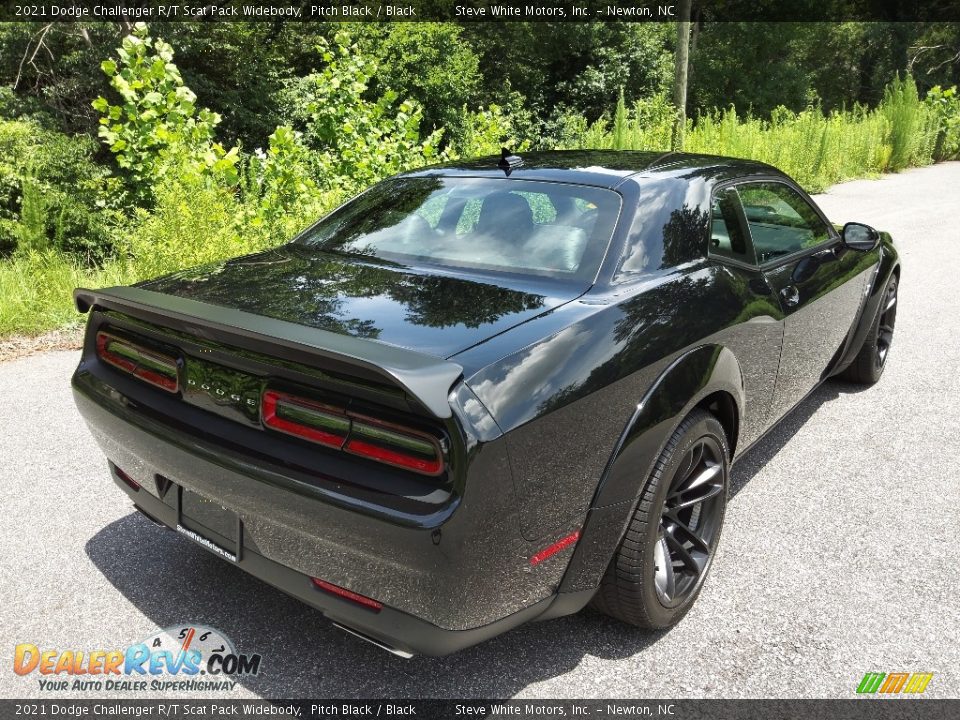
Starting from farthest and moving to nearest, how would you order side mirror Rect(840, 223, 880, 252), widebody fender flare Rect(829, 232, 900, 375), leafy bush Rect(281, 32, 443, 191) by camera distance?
leafy bush Rect(281, 32, 443, 191)
widebody fender flare Rect(829, 232, 900, 375)
side mirror Rect(840, 223, 880, 252)

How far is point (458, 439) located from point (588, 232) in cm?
123

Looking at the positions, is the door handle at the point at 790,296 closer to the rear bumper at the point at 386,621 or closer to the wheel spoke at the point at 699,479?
the wheel spoke at the point at 699,479

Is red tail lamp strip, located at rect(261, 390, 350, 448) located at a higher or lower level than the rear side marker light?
higher

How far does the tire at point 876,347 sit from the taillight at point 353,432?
360 centimetres

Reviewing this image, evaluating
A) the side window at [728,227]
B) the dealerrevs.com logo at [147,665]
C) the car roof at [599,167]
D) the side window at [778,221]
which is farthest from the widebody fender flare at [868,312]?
the dealerrevs.com logo at [147,665]

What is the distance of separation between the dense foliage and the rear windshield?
332cm

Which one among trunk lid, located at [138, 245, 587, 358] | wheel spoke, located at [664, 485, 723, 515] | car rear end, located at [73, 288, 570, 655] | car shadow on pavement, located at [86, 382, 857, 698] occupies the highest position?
trunk lid, located at [138, 245, 587, 358]

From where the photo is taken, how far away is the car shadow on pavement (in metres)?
2.26

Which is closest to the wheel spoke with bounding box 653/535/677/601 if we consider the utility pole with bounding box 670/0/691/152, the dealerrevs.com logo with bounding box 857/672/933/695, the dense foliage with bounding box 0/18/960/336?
the dealerrevs.com logo with bounding box 857/672/933/695

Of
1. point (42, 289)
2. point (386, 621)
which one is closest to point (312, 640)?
point (386, 621)

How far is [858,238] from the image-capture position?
13.3ft

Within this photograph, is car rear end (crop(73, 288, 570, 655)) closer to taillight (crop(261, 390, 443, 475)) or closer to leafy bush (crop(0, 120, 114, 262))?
taillight (crop(261, 390, 443, 475))

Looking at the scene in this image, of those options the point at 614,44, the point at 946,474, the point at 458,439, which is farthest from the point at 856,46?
the point at 458,439

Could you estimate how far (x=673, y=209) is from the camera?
2859 mm
